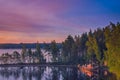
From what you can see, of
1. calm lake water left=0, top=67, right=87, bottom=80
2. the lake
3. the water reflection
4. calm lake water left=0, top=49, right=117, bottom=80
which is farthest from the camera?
the lake

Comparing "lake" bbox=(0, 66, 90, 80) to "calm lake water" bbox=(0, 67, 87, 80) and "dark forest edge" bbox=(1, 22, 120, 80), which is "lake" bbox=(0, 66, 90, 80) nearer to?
"calm lake water" bbox=(0, 67, 87, 80)

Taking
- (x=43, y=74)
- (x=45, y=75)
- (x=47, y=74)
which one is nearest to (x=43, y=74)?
(x=43, y=74)

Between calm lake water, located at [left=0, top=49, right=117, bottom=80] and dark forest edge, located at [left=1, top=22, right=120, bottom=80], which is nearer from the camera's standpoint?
calm lake water, located at [left=0, top=49, right=117, bottom=80]

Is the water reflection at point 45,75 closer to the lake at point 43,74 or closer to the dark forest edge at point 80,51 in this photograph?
the lake at point 43,74

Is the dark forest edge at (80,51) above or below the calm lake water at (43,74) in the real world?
above

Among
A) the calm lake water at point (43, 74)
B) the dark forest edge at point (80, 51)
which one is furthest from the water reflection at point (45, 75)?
the dark forest edge at point (80, 51)

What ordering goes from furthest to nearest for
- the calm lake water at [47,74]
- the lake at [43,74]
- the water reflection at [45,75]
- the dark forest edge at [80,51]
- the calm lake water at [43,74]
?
1. the dark forest edge at [80,51]
2. the lake at [43,74]
3. the calm lake water at [43,74]
4. the water reflection at [45,75]
5. the calm lake water at [47,74]

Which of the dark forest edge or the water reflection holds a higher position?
the dark forest edge

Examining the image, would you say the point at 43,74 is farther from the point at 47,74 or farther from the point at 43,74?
the point at 47,74

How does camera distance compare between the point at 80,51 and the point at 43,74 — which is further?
the point at 80,51

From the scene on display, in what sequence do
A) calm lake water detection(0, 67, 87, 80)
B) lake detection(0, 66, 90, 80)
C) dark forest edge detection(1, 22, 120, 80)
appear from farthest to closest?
dark forest edge detection(1, 22, 120, 80) → lake detection(0, 66, 90, 80) → calm lake water detection(0, 67, 87, 80)

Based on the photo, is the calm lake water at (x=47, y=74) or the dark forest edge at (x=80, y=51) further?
the dark forest edge at (x=80, y=51)

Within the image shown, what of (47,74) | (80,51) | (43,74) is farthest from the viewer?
(80,51)

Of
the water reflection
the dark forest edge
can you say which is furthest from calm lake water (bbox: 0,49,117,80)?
the dark forest edge
